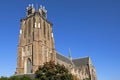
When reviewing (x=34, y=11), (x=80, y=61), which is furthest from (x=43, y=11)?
(x=80, y=61)

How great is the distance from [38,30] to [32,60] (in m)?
8.55

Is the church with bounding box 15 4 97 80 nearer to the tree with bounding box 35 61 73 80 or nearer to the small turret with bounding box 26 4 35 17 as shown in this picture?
the small turret with bounding box 26 4 35 17

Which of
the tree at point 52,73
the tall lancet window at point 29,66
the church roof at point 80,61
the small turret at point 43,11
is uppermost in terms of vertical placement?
the small turret at point 43,11

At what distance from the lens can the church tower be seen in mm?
49612

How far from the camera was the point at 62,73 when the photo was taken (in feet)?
124

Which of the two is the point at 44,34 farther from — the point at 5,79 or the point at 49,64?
the point at 5,79

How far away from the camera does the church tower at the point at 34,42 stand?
49612 millimetres

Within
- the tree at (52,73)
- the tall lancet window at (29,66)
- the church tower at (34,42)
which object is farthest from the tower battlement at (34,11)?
the tree at (52,73)

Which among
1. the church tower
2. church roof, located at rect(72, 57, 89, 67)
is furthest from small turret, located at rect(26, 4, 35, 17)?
church roof, located at rect(72, 57, 89, 67)

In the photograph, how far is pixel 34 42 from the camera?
50.6 meters

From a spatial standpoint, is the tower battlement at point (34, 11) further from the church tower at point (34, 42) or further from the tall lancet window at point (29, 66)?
the tall lancet window at point (29, 66)

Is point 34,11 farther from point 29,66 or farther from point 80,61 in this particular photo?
point 80,61

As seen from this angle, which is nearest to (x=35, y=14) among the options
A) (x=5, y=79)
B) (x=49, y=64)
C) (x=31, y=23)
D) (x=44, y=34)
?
(x=31, y=23)

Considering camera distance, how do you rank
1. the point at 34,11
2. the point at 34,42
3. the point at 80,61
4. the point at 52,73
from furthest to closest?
the point at 80,61 → the point at 34,11 → the point at 34,42 → the point at 52,73
